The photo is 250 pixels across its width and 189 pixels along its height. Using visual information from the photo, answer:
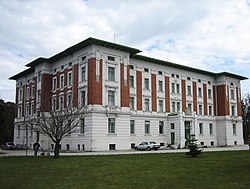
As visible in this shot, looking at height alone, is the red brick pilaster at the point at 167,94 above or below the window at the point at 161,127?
above

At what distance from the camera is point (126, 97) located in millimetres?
43594

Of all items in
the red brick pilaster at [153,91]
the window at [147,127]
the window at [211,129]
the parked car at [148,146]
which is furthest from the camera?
the window at [211,129]

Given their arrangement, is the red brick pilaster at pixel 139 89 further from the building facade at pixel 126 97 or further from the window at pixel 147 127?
the window at pixel 147 127

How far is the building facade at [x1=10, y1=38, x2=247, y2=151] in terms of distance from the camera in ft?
134

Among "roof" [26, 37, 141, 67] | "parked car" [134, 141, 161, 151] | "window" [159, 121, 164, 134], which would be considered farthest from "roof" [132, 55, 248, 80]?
"parked car" [134, 141, 161, 151]

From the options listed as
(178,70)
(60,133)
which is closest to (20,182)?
(60,133)

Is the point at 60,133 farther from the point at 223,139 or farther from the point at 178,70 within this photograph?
the point at 223,139

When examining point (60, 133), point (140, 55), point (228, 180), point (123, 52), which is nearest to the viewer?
point (228, 180)

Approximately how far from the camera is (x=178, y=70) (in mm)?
54469

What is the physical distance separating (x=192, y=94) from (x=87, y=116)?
78.8ft

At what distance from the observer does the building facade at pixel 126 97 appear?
40.8 meters

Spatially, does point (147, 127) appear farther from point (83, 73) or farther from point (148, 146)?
point (83, 73)

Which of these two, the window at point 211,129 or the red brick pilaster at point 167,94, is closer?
the red brick pilaster at point 167,94

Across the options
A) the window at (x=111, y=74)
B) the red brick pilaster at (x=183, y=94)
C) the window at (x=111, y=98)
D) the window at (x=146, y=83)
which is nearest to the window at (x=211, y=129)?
the red brick pilaster at (x=183, y=94)
